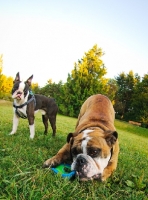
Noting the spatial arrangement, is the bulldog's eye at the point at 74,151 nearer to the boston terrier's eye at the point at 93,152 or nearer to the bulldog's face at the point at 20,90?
the boston terrier's eye at the point at 93,152

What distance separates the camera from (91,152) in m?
3.27

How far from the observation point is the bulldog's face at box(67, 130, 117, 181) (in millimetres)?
3031

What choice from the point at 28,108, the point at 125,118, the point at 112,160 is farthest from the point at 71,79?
the point at 112,160

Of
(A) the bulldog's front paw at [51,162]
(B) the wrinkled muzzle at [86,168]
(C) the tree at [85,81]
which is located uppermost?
(C) the tree at [85,81]

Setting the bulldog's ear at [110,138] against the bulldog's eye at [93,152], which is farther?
the bulldog's ear at [110,138]

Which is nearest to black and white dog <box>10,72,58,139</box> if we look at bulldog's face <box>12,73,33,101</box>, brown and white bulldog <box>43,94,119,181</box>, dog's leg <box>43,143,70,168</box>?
bulldog's face <box>12,73,33,101</box>

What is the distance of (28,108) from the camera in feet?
18.6

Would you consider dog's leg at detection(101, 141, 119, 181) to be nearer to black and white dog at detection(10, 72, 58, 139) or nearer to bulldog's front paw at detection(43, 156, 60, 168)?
bulldog's front paw at detection(43, 156, 60, 168)

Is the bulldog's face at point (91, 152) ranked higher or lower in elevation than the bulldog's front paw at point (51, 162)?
higher

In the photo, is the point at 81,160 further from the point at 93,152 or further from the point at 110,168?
the point at 110,168

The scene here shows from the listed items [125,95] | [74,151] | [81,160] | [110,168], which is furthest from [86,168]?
[125,95]

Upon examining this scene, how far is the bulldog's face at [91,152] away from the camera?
3.03 meters

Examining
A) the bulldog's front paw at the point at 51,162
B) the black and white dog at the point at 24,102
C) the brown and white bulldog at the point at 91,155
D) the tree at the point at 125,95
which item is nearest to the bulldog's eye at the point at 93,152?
the brown and white bulldog at the point at 91,155

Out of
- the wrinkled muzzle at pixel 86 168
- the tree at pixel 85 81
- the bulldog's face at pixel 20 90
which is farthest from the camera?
the tree at pixel 85 81
